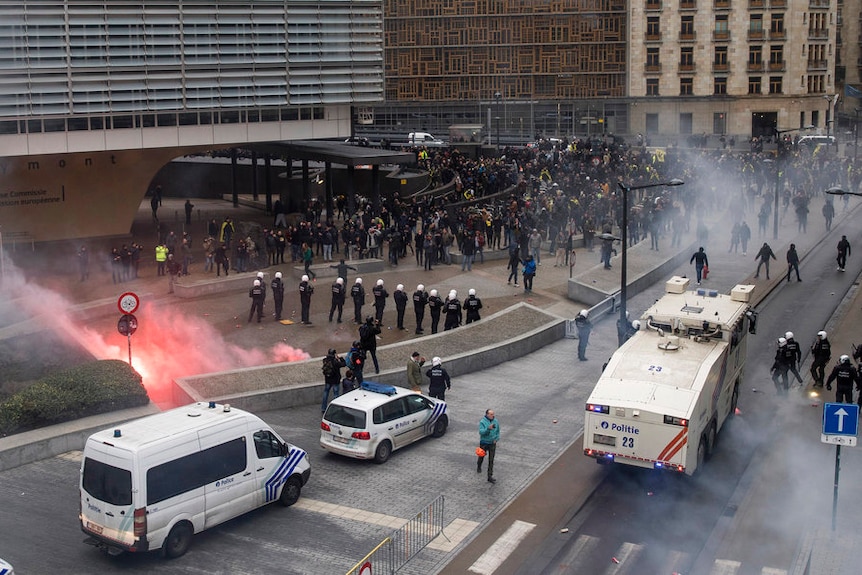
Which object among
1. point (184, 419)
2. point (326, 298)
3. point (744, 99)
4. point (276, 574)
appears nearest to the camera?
point (276, 574)

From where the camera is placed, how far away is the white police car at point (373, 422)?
2253cm

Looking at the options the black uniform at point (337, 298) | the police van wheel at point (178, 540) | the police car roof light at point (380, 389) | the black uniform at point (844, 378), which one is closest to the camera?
the police van wheel at point (178, 540)

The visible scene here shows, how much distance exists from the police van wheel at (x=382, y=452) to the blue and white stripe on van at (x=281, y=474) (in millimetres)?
2196

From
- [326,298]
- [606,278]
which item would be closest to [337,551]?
[326,298]

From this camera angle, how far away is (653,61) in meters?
91.2

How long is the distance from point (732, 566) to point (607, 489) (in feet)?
11.9

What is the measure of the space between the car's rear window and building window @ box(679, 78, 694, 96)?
73514mm

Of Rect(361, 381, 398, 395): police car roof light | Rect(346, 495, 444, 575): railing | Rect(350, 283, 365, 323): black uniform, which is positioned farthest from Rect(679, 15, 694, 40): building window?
Rect(346, 495, 444, 575): railing

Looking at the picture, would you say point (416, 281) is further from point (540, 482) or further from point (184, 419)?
point (184, 419)

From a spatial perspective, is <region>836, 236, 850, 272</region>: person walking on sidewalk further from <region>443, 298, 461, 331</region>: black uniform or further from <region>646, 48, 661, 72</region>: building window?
<region>646, 48, 661, 72</region>: building window

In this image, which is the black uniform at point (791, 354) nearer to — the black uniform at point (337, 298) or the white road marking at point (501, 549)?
the white road marking at point (501, 549)

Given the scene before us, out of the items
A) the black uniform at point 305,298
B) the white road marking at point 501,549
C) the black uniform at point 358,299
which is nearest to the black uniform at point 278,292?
the black uniform at point 305,298

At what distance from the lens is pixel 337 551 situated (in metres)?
19.0

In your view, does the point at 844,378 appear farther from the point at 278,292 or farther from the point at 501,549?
the point at 278,292
